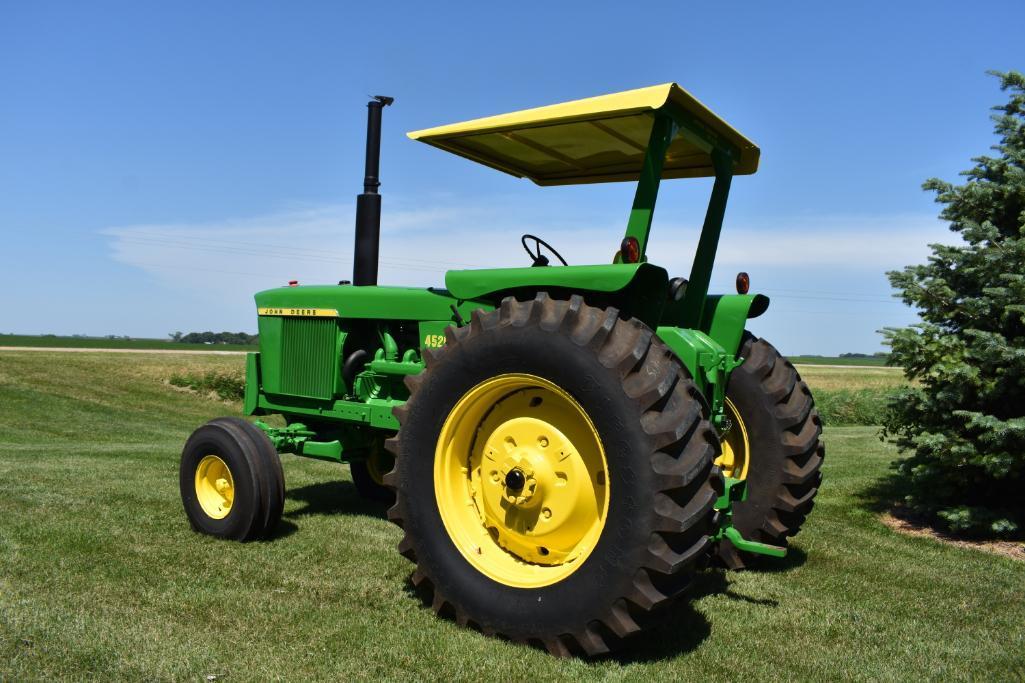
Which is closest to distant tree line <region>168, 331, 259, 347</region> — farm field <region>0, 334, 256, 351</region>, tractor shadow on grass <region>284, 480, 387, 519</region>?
farm field <region>0, 334, 256, 351</region>

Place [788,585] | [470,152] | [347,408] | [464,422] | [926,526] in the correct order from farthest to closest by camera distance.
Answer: [926,526] < [347,408] < [470,152] < [788,585] < [464,422]

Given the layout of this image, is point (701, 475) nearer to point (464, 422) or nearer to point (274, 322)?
point (464, 422)

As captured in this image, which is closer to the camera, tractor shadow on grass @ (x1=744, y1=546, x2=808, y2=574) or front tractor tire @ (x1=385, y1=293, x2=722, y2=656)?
front tractor tire @ (x1=385, y1=293, x2=722, y2=656)

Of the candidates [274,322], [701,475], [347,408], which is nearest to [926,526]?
[701,475]

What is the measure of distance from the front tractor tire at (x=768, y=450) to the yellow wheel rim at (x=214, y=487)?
332 cm

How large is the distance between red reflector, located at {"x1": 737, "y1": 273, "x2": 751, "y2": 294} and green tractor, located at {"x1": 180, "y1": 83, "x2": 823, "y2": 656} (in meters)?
0.08

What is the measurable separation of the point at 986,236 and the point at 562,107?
4.38 m

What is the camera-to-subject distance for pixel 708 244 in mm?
5105

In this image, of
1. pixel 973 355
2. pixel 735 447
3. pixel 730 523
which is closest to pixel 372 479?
pixel 735 447

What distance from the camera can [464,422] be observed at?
13.2ft

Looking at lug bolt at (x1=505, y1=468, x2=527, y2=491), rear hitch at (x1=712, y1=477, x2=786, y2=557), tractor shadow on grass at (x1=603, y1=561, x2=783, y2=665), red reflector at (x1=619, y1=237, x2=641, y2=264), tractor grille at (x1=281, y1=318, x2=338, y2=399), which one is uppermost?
red reflector at (x1=619, y1=237, x2=641, y2=264)

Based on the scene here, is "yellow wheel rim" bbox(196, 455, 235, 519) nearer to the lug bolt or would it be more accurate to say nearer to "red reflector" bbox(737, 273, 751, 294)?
the lug bolt

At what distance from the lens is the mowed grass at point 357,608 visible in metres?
3.32

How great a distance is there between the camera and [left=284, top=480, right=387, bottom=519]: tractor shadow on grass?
6309 mm
